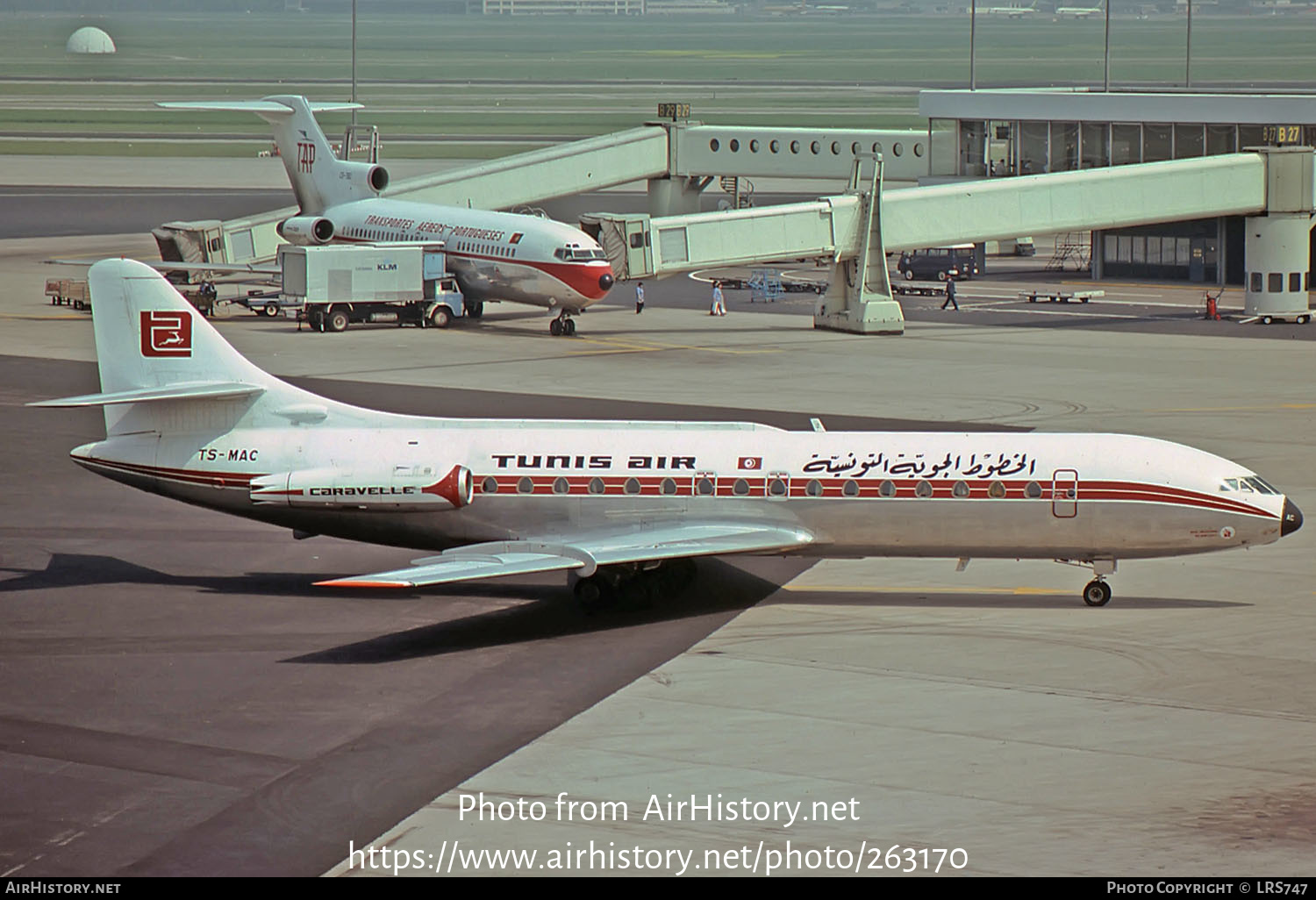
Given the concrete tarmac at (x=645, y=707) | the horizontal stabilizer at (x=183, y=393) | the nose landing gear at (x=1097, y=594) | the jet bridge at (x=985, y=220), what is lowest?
the concrete tarmac at (x=645, y=707)

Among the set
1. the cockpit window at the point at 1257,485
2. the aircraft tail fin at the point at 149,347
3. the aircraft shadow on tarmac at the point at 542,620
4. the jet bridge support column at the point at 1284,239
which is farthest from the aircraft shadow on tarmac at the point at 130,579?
the jet bridge support column at the point at 1284,239

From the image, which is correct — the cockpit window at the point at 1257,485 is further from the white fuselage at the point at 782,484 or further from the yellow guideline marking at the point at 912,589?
the yellow guideline marking at the point at 912,589

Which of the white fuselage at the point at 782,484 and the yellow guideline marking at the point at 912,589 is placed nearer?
the white fuselage at the point at 782,484

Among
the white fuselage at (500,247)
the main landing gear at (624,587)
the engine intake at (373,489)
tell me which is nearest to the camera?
the engine intake at (373,489)

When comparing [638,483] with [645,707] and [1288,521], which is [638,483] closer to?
[645,707]

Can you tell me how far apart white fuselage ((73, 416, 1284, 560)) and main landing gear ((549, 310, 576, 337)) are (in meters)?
41.2

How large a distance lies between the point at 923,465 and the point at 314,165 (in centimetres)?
5679

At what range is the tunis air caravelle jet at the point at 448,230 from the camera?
75.4m

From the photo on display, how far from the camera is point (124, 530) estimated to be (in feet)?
136

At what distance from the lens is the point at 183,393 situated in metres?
34.7

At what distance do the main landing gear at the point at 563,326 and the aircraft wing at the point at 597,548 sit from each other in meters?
42.3
